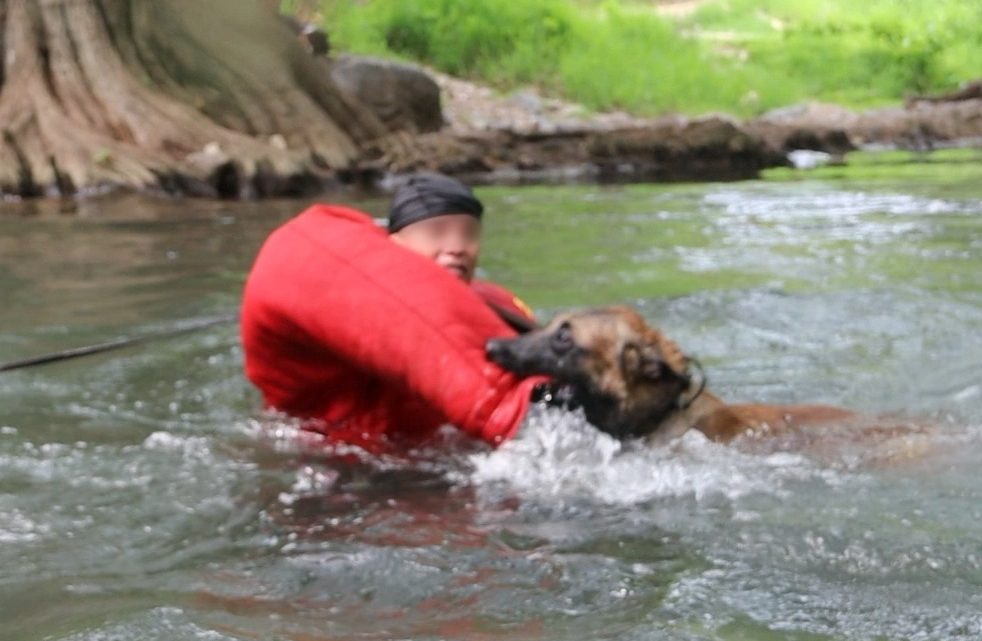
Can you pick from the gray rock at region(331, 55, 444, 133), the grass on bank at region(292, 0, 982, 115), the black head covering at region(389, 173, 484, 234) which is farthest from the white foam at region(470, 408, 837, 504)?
the grass on bank at region(292, 0, 982, 115)

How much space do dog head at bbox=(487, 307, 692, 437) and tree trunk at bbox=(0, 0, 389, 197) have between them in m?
9.76

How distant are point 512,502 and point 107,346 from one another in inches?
95.5

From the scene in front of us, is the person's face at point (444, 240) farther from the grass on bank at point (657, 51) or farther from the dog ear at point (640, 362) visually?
the grass on bank at point (657, 51)

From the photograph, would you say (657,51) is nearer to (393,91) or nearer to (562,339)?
(393,91)

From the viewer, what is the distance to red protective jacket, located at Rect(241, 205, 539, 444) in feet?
14.9

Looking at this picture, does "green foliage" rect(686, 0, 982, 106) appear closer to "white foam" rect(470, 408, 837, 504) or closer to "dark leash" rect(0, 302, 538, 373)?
"dark leash" rect(0, 302, 538, 373)

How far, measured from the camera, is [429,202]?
522 cm

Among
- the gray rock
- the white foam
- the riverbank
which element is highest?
the white foam

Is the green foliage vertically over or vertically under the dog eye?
under

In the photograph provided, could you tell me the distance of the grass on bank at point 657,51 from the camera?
90.9 ft

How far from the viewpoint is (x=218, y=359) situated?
7.14m

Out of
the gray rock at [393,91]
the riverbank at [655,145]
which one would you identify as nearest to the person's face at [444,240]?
the riverbank at [655,145]

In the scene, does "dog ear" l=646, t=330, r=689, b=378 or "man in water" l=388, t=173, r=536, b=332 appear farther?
"man in water" l=388, t=173, r=536, b=332

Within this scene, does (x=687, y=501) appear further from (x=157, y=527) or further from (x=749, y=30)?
(x=749, y=30)
